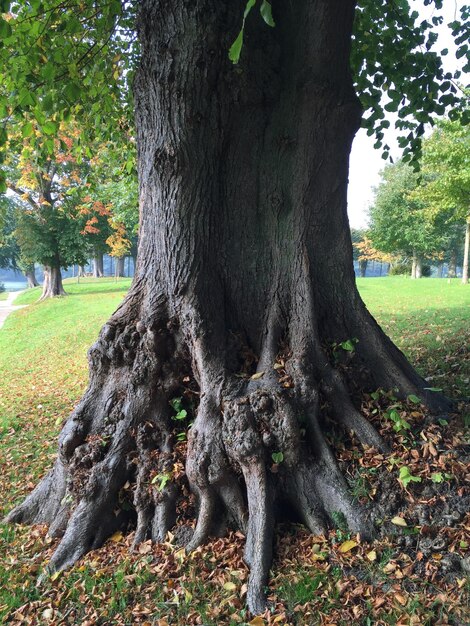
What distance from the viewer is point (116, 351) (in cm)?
389

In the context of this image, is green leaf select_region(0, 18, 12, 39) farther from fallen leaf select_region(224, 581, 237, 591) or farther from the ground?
fallen leaf select_region(224, 581, 237, 591)

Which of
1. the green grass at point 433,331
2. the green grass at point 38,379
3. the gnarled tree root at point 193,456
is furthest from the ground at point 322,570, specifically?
the green grass at point 433,331

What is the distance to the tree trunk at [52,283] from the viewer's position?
29078 millimetres

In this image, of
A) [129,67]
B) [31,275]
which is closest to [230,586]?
[129,67]

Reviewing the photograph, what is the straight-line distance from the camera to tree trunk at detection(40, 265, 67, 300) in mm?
29078

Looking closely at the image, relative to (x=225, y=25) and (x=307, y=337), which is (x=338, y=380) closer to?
(x=307, y=337)

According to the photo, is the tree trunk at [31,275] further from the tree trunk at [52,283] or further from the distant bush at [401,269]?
the distant bush at [401,269]

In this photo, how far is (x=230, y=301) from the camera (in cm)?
385

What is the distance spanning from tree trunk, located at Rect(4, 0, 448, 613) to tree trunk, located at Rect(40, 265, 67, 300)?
2715cm

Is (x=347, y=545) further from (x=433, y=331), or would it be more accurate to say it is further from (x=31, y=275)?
(x=31, y=275)

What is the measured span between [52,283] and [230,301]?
2827cm

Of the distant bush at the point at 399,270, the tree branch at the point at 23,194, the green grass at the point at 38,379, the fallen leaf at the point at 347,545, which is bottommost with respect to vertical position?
the green grass at the point at 38,379

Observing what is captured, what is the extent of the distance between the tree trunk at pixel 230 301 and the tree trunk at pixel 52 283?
27146mm

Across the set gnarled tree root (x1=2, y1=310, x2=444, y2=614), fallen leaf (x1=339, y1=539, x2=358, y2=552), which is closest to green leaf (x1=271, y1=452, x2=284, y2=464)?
gnarled tree root (x1=2, y1=310, x2=444, y2=614)
